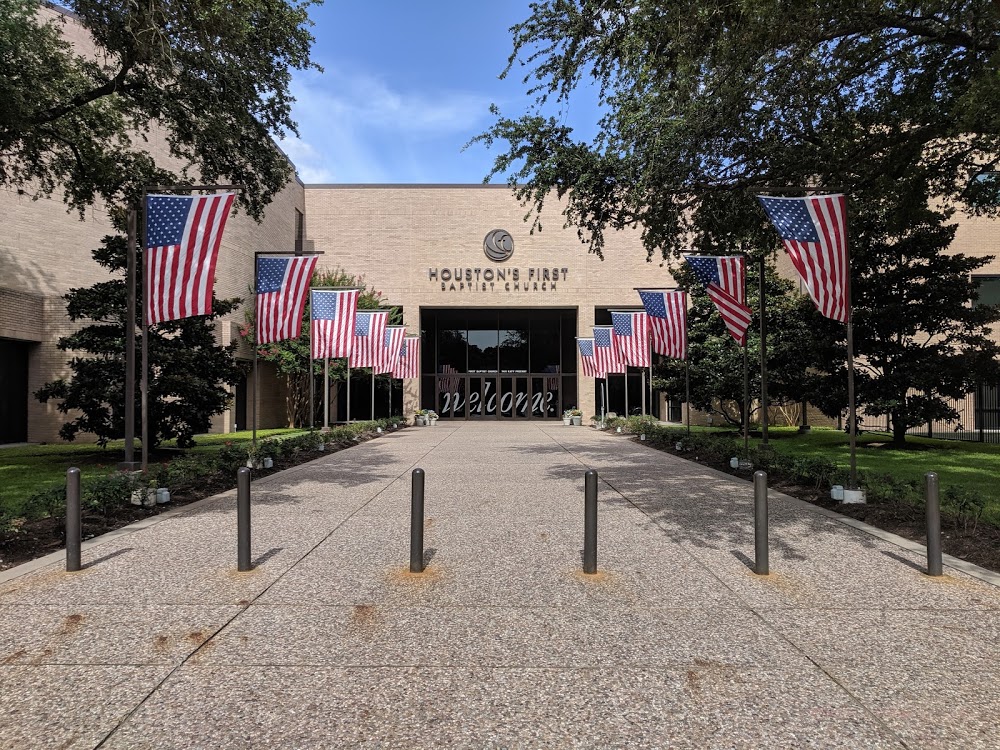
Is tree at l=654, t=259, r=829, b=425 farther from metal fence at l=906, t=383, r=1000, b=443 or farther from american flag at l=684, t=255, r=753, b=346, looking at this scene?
american flag at l=684, t=255, r=753, b=346

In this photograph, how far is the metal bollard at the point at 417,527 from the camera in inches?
228

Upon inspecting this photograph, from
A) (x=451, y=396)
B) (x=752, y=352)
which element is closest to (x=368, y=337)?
(x=752, y=352)

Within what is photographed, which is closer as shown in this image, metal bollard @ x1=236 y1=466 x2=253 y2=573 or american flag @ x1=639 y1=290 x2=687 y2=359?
Result: metal bollard @ x1=236 y1=466 x2=253 y2=573

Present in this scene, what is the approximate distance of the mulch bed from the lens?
6.57m

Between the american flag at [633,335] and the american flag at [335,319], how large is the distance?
33.1 ft

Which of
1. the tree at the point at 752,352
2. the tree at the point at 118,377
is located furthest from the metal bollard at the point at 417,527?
the tree at the point at 752,352

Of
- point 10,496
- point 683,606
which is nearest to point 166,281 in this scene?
point 10,496

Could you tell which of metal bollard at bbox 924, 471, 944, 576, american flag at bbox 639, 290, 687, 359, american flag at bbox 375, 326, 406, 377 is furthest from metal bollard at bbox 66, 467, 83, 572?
american flag at bbox 375, 326, 406, 377

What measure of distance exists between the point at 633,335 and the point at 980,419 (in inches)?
451

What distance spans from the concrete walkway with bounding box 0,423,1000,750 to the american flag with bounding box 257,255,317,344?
787cm

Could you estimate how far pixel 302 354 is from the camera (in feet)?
104

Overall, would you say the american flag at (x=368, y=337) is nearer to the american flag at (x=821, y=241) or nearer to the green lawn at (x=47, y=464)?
the green lawn at (x=47, y=464)

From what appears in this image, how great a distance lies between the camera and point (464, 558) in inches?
254

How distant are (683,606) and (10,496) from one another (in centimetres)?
1093
